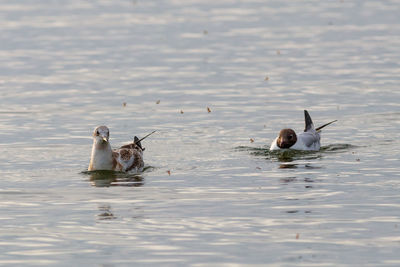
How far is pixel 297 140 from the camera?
24.9 meters

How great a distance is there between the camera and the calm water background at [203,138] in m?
15.6

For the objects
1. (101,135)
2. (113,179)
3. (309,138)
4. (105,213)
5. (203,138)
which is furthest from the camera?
(203,138)

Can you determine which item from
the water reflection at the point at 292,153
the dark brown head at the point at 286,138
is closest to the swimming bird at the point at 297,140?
the dark brown head at the point at 286,138

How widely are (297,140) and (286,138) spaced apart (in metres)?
0.55

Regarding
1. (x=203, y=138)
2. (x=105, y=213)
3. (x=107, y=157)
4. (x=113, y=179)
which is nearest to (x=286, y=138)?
(x=203, y=138)

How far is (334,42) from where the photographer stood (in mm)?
43000

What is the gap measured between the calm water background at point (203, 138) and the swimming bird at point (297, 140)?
498mm

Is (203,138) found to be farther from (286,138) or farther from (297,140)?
(297,140)

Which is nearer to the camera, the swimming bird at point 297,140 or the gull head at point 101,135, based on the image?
the gull head at point 101,135

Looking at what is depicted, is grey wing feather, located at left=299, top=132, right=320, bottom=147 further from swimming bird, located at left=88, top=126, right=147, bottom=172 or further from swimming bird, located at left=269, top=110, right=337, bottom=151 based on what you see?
swimming bird, located at left=88, top=126, right=147, bottom=172

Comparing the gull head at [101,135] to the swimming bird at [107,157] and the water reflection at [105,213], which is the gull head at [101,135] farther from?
the water reflection at [105,213]

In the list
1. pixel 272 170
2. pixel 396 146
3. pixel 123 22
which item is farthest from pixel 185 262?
pixel 123 22

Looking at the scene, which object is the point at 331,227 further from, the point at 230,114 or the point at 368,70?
the point at 368,70

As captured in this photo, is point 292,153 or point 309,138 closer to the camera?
point 292,153
